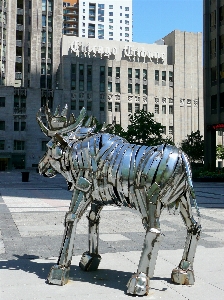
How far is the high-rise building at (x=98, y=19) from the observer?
144750mm

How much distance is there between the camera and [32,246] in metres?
8.44

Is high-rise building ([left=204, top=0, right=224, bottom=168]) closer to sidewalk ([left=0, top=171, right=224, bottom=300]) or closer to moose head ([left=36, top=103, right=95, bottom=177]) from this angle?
sidewalk ([left=0, top=171, right=224, bottom=300])

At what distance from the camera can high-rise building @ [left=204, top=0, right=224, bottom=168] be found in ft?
160

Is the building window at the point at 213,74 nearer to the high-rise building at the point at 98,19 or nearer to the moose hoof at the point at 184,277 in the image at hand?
the moose hoof at the point at 184,277

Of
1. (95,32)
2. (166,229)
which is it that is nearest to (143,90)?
(95,32)

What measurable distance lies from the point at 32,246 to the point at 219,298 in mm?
4572

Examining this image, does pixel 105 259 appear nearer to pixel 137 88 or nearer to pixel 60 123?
pixel 60 123

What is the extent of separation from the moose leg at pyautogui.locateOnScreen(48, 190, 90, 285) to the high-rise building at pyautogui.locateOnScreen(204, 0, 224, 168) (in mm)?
43852

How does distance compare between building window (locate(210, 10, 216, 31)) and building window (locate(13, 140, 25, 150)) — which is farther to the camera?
building window (locate(13, 140, 25, 150))

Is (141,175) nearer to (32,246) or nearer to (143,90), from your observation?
(32,246)

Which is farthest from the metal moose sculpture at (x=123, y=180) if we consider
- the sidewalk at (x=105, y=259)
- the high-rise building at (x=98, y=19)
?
the high-rise building at (x=98, y=19)

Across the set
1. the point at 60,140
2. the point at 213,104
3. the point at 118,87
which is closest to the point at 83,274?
the point at 60,140

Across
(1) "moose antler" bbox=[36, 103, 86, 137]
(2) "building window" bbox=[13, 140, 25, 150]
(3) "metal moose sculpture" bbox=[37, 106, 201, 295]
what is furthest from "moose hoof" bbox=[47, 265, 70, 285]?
(2) "building window" bbox=[13, 140, 25, 150]

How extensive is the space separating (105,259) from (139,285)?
2.11m
